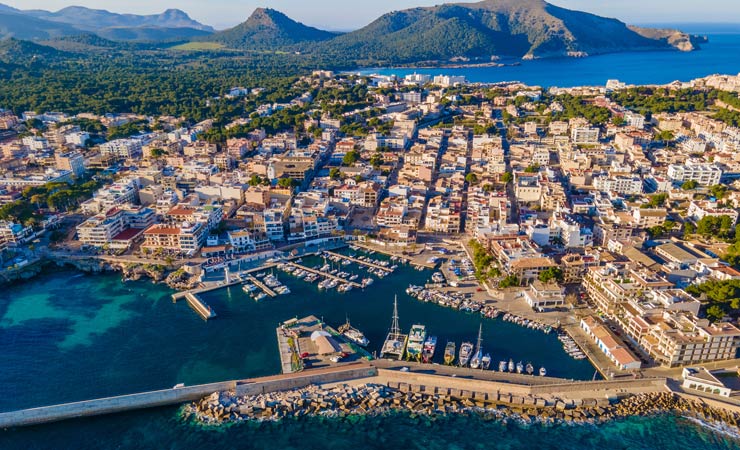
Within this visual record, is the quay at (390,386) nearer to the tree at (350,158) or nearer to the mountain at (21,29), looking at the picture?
the tree at (350,158)

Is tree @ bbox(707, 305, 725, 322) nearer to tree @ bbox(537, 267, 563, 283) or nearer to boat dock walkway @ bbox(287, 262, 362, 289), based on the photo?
tree @ bbox(537, 267, 563, 283)

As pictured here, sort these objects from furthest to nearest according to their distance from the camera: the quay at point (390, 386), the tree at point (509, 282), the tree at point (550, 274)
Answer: the tree at point (509, 282) < the tree at point (550, 274) < the quay at point (390, 386)

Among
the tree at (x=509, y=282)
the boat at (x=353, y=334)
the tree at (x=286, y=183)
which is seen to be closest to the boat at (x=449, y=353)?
the boat at (x=353, y=334)

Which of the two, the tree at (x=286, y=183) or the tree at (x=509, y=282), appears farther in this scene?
the tree at (x=286, y=183)

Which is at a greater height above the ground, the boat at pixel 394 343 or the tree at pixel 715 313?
the tree at pixel 715 313

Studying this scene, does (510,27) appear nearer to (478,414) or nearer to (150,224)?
(150,224)

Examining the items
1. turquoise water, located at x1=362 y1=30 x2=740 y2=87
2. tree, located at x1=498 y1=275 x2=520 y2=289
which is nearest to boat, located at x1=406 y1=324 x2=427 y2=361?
tree, located at x1=498 y1=275 x2=520 y2=289

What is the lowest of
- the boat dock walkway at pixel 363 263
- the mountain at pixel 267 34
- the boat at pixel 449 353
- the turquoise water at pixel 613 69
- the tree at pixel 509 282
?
the boat at pixel 449 353
